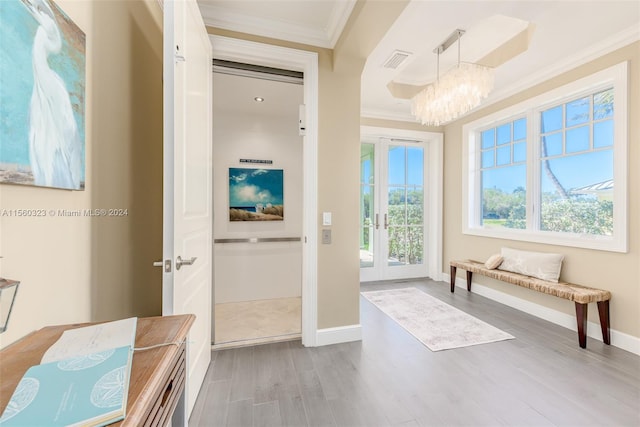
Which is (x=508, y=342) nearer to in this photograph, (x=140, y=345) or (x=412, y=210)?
(x=412, y=210)

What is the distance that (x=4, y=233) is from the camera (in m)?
0.68

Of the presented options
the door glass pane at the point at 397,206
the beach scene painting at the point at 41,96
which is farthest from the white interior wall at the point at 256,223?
the beach scene painting at the point at 41,96

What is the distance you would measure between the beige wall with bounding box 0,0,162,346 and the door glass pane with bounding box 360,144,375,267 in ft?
9.92

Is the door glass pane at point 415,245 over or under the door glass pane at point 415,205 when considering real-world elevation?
under

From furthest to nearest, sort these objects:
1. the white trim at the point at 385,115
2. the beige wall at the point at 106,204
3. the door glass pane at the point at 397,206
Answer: the door glass pane at the point at 397,206, the white trim at the point at 385,115, the beige wall at the point at 106,204

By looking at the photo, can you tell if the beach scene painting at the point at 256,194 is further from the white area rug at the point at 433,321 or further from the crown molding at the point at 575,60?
the crown molding at the point at 575,60

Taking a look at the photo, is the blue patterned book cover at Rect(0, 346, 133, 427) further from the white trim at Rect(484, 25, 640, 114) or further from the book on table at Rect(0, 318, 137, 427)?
the white trim at Rect(484, 25, 640, 114)

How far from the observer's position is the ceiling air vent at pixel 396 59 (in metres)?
2.45

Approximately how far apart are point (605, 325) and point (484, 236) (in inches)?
59.9

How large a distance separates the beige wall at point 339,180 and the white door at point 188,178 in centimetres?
90

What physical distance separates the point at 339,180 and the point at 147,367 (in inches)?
76.2

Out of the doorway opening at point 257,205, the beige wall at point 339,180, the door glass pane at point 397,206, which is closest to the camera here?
the beige wall at point 339,180

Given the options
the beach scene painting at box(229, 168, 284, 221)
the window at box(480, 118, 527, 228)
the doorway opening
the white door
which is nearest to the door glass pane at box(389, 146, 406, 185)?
the window at box(480, 118, 527, 228)

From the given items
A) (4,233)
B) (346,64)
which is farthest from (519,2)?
(4,233)
